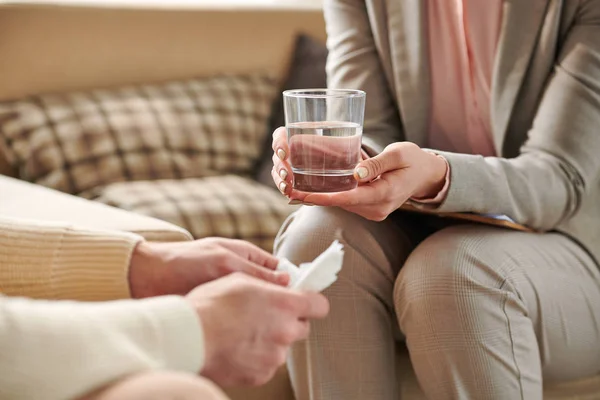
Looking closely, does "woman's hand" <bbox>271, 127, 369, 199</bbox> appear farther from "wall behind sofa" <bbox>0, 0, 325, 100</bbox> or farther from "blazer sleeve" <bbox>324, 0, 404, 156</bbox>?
"wall behind sofa" <bbox>0, 0, 325, 100</bbox>

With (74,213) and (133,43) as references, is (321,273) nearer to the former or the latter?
(74,213)

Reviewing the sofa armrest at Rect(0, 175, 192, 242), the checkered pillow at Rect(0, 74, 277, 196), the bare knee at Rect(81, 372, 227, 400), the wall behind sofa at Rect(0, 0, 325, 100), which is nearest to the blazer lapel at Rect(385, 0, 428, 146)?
the sofa armrest at Rect(0, 175, 192, 242)

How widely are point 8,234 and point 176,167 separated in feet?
4.08

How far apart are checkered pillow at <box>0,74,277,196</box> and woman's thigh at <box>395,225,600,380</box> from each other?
1191 mm

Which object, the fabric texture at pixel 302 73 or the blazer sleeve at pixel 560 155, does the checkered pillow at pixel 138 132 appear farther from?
the blazer sleeve at pixel 560 155

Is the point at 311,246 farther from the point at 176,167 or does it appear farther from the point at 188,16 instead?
the point at 188,16

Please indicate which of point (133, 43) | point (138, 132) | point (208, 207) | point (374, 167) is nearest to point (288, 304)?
point (374, 167)

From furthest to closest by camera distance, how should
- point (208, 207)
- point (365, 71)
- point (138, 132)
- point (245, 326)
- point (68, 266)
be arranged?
point (138, 132)
point (208, 207)
point (365, 71)
point (68, 266)
point (245, 326)

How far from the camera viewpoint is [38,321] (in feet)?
2.22

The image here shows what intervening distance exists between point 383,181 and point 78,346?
0.53 meters

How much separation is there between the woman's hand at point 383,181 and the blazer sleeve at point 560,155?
3.3 inches

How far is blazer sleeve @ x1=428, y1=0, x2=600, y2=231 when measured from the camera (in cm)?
119

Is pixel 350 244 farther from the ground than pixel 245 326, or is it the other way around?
pixel 245 326

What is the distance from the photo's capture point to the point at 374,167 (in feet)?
3.50
